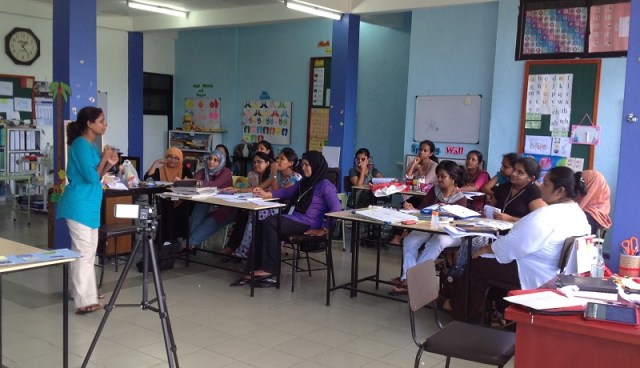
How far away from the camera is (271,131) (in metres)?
11.4

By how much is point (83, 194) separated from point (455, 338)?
2866 millimetres

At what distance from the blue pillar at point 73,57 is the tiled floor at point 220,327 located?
1388 millimetres

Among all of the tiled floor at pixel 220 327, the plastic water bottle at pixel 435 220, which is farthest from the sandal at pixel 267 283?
the plastic water bottle at pixel 435 220

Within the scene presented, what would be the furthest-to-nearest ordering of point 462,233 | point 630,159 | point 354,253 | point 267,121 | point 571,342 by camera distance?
point 267,121 → point 354,253 → point 462,233 → point 630,159 → point 571,342

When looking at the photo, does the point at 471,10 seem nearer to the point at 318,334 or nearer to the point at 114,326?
the point at 318,334

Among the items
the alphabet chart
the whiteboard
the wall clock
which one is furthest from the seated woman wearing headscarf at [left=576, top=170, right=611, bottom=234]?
the wall clock

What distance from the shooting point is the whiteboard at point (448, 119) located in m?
8.14

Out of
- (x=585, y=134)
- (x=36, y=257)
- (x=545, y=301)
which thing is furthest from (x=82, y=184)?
(x=585, y=134)

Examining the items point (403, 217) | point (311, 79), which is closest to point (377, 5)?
point (311, 79)

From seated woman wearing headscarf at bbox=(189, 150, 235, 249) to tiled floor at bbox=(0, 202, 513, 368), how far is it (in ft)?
2.11

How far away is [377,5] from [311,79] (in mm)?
2630

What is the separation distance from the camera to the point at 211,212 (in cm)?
646

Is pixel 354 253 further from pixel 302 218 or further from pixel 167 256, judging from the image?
pixel 167 256

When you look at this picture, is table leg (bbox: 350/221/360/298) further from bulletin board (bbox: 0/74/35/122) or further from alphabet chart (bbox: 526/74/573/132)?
bulletin board (bbox: 0/74/35/122)
